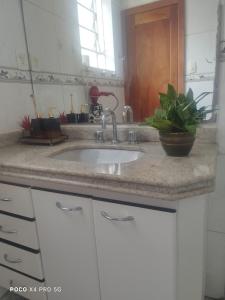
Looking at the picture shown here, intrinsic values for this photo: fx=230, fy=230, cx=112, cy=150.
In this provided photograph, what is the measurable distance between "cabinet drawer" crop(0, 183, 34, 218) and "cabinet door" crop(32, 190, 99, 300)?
4 centimetres

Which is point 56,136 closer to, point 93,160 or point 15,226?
point 93,160

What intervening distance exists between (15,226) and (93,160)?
A: 0.49m

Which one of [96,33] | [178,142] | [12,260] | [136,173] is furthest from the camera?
[96,33]

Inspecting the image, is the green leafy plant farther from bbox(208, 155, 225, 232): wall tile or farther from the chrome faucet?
the chrome faucet

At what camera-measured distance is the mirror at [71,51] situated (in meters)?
1.25

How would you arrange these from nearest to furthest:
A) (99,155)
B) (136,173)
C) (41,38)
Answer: (136,173)
(99,155)
(41,38)

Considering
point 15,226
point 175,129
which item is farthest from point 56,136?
point 175,129

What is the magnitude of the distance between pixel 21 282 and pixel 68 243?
0.44 meters

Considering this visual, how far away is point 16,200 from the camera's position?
991mm

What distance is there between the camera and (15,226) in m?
1.04

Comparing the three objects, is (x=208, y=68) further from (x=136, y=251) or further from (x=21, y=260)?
(x=21, y=260)

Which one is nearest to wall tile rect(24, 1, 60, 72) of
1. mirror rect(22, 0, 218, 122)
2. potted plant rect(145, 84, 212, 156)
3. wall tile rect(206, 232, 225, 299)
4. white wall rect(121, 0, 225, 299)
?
mirror rect(22, 0, 218, 122)

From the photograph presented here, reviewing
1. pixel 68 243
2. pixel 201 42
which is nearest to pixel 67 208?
pixel 68 243

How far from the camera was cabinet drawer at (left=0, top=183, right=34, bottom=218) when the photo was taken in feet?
3.16
